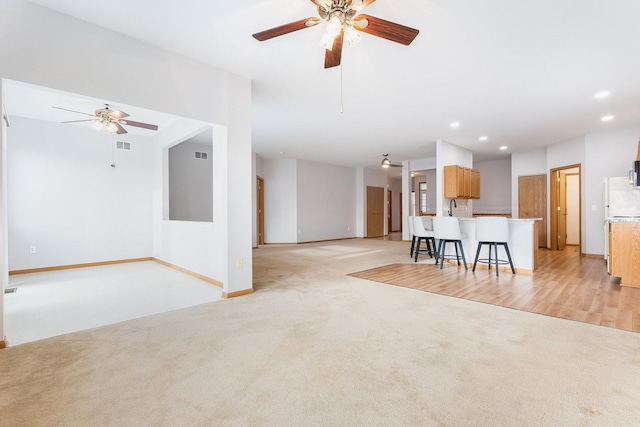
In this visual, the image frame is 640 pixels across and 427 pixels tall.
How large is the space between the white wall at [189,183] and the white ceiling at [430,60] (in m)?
2.13

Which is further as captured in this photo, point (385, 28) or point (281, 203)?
point (281, 203)

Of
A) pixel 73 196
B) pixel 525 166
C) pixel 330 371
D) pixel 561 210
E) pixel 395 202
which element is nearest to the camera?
pixel 330 371

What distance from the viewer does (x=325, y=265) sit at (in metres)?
5.76

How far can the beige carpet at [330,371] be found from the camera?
1.53 m

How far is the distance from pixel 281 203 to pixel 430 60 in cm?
698

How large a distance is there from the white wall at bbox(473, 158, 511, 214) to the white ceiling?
12.3 ft

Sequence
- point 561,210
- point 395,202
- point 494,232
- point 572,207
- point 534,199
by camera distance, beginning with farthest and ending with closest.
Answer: point 395,202 < point 572,207 < point 534,199 < point 561,210 < point 494,232

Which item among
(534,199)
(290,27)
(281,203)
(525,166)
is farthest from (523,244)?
(281,203)

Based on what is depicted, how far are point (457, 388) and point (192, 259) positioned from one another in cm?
439

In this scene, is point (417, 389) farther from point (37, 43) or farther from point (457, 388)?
point (37, 43)

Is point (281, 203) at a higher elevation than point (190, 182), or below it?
below

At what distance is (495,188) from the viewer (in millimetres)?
9852

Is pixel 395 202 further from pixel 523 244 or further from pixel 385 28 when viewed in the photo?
pixel 385 28

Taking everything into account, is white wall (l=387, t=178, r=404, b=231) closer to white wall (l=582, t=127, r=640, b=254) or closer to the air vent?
white wall (l=582, t=127, r=640, b=254)
